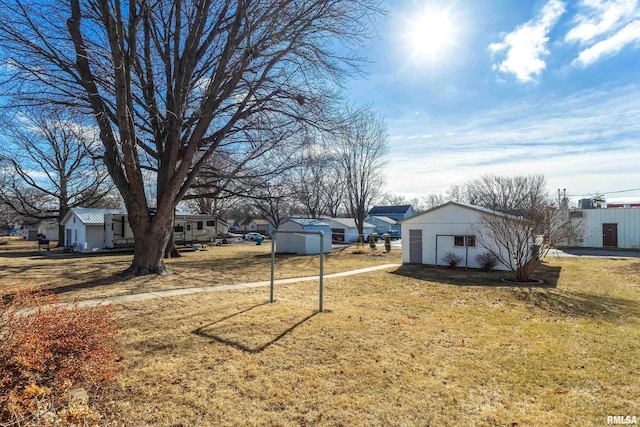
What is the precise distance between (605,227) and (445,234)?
68.1 feet

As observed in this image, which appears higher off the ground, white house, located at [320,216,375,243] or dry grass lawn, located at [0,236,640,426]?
white house, located at [320,216,375,243]

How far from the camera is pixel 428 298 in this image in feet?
32.8

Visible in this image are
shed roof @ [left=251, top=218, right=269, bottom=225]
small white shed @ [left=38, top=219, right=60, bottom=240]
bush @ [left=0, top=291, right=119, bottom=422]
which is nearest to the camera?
bush @ [left=0, top=291, right=119, bottom=422]

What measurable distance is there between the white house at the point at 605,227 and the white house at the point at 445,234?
1537cm

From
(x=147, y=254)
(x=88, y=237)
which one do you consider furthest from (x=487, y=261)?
(x=88, y=237)

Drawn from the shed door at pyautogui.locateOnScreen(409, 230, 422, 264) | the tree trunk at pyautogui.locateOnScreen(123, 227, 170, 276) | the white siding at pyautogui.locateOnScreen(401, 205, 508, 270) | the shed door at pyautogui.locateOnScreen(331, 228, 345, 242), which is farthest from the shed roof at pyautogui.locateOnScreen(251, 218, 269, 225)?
the tree trunk at pyautogui.locateOnScreen(123, 227, 170, 276)

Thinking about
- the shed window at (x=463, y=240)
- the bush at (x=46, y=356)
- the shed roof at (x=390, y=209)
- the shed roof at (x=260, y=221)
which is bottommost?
the bush at (x=46, y=356)

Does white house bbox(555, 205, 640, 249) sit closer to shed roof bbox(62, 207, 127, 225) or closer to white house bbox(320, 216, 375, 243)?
white house bbox(320, 216, 375, 243)

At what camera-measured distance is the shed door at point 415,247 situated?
19.0 meters

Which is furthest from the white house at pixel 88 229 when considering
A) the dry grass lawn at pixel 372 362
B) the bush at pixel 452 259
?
the bush at pixel 452 259

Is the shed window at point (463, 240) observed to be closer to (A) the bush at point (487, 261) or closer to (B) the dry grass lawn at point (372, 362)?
(A) the bush at point (487, 261)

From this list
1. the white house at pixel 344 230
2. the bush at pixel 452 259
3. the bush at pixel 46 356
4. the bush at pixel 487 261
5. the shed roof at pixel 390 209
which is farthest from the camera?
the shed roof at pixel 390 209

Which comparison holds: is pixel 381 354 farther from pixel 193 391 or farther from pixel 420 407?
pixel 193 391

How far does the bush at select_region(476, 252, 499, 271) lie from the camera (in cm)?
1641
